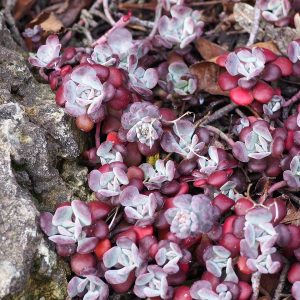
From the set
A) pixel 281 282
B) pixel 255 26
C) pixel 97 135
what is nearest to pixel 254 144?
pixel 281 282

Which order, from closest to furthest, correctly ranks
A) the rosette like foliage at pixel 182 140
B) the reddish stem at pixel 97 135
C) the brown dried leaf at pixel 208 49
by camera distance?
the rosette like foliage at pixel 182 140 → the reddish stem at pixel 97 135 → the brown dried leaf at pixel 208 49

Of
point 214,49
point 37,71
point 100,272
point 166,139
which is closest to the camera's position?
point 100,272

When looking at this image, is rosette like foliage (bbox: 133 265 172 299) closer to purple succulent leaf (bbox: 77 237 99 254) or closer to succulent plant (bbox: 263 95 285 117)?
purple succulent leaf (bbox: 77 237 99 254)

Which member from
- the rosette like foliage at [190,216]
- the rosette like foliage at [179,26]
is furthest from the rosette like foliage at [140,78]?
the rosette like foliage at [190,216]

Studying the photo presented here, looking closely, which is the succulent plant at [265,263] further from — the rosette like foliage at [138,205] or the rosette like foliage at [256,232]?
the rosette like foliage at [138,205]

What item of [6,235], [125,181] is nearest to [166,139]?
[125,181]

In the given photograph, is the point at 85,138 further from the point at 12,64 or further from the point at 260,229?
the point at 260,229

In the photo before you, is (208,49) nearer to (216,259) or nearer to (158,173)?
(158,173)
